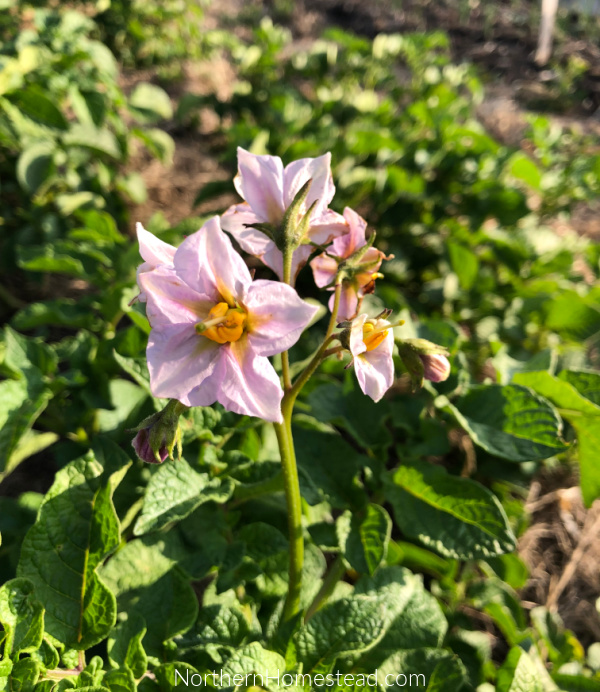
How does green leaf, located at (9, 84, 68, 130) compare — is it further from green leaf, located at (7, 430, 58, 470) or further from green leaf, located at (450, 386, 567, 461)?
green leaf, located at (450, 386, 567, 461)

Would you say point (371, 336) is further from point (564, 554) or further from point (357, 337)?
point (564, 554)

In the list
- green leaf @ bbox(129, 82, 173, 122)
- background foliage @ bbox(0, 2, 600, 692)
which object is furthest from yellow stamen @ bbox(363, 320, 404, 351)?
green leaf @ bbox(129, 82, 173, 122)

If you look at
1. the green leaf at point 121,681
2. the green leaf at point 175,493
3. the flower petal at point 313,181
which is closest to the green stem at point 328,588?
the green leaf at point 175,493

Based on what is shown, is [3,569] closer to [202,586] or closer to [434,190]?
[202,586]

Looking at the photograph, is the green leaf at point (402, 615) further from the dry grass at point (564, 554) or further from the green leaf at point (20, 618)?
the dry grass at point (564, 554)

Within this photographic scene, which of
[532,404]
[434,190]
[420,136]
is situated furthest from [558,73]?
[532,404]

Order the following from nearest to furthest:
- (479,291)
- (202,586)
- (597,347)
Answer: (202,586) → (479,291) → (597,347)

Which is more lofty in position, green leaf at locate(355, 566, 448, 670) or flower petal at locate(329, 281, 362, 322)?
flower petal at locate(329, 281, 362, 322)
